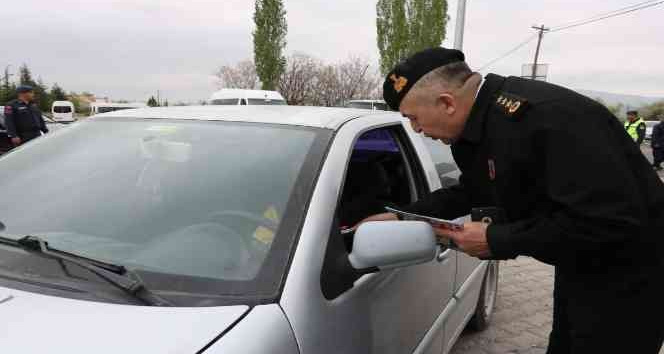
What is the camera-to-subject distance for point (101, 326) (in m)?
0.99

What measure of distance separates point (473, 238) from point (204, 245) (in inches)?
29.6

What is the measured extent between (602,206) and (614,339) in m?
0.47

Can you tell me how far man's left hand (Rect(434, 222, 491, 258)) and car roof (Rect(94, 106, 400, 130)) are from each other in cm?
57

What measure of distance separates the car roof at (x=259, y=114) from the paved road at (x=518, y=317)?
1865mm

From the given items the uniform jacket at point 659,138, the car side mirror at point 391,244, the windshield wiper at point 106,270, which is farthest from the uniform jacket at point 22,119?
the uniform jacket at point 659,138

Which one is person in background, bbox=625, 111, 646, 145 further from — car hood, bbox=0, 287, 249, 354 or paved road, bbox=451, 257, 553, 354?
car hood, bbox=0, 287, 249, 354

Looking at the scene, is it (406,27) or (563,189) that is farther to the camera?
(406,27)

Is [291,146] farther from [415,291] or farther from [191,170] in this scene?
[415,291]

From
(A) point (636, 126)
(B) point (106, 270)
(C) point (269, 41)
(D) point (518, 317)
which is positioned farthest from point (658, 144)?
(C) point (269, 41)

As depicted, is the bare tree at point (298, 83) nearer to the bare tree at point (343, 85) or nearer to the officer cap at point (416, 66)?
the bare tree at point (343, 85)

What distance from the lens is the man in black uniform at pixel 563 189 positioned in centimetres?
123

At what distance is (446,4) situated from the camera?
23.7 meters

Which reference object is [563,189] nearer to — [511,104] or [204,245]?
[511,104]

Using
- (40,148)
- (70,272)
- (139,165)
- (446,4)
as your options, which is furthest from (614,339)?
(446,4)
